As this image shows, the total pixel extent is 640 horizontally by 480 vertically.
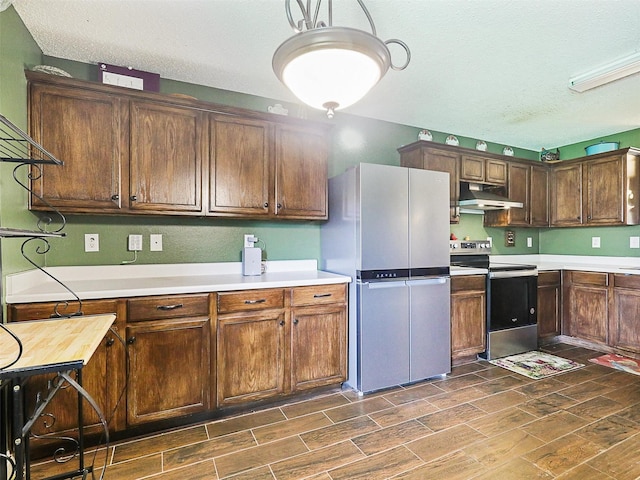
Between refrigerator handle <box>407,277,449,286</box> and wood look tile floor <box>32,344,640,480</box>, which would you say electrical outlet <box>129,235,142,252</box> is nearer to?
wood look tile floor <box>32,344,640,480</box>

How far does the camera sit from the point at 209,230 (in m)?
2.78

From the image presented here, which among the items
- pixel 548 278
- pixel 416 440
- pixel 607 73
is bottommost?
pixel 416 440

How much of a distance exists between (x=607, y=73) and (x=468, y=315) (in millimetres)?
2177

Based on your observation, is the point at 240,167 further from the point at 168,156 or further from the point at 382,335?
the point at 382,335

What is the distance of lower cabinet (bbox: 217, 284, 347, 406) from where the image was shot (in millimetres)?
2254

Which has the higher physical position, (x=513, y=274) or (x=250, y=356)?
(x=513, y=274)

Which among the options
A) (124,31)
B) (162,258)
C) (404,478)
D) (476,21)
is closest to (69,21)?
(124,31)

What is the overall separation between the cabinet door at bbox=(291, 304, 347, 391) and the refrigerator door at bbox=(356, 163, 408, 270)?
0.45 meters

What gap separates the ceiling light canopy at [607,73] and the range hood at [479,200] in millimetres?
1198

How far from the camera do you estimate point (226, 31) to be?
210cm

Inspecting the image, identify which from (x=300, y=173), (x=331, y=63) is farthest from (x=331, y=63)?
(x=300, y=173)

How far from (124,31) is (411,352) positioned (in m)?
3.02

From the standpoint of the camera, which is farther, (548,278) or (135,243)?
(548,278)

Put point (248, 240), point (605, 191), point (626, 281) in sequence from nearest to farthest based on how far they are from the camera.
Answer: point (248, 240)
point (626, 281)
point (605, 191)
